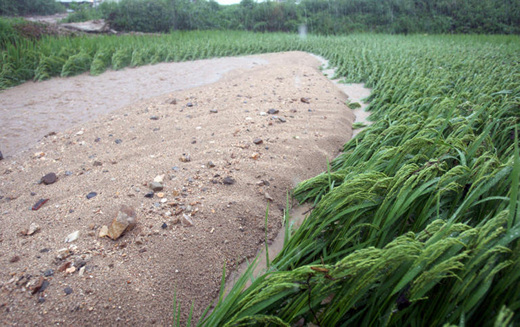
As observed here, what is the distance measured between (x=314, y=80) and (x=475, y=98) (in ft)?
8.96

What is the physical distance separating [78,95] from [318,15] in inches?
633

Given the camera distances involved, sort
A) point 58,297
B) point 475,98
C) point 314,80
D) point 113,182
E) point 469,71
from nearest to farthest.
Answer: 1. point 58,297
2. point 113,182
3. point 475,98
4. point 469,71
5. point 314,80

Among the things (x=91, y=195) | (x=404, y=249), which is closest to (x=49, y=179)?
(x=91, y=195)

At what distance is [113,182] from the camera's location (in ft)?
8.32

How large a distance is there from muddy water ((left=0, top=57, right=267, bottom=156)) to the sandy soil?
127mm

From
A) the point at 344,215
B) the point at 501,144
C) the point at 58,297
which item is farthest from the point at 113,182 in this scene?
the point at 501,144

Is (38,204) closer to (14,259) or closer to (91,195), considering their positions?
(91,195)

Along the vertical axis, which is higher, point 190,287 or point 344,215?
point 344,215

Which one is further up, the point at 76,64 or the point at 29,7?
the point at 29,7

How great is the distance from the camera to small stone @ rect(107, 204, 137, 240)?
1.97 m

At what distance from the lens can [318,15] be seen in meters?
18.0

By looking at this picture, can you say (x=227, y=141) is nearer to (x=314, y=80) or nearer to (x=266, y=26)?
(x=314, y=80)

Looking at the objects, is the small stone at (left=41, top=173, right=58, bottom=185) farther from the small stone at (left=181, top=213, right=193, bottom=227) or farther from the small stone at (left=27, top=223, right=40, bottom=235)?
the small stone at (left=181, top=213, right=193, bottom=227)

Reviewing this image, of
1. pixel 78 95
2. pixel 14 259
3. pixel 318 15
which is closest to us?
pixel 14 259
